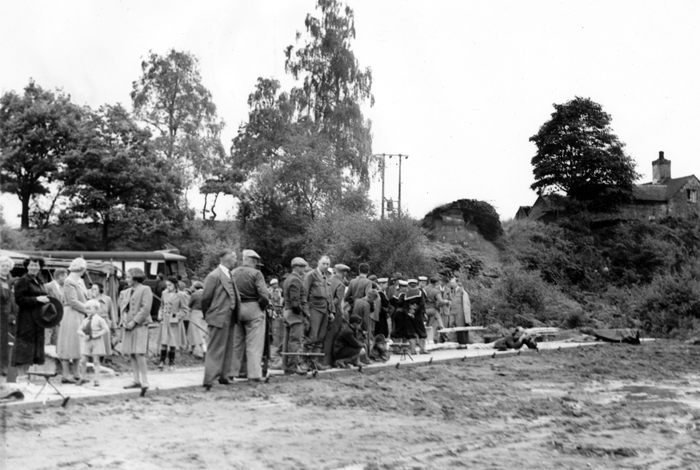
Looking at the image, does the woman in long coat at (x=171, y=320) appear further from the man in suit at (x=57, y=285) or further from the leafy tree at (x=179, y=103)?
the leafy tree at (x=179, y=103)

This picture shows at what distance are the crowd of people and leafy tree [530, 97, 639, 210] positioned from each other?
36349 mm

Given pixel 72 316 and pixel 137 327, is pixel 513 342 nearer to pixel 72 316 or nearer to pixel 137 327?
pixel 137 327

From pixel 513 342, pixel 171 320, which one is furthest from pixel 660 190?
pixel 171 320

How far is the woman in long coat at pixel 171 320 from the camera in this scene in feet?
51.7

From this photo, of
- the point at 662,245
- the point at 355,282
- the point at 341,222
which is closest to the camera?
the point at 355,282

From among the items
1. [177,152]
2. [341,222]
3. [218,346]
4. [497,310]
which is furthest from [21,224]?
[218,346]

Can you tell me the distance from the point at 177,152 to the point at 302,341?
37780mm

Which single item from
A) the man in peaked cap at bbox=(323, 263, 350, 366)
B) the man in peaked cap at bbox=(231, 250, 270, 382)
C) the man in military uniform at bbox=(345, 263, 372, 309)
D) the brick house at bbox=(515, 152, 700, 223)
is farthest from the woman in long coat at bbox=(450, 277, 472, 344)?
the brick house at bbox=(515, 152, 700, 223)

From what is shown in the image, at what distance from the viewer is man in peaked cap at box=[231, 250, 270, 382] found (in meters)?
12.7

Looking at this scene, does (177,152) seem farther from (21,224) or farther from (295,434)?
(295,434)

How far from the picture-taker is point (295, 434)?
830 cm

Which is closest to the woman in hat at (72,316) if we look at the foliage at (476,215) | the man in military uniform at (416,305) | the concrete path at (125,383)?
the concrete path at (125,383)

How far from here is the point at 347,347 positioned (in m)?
15.1

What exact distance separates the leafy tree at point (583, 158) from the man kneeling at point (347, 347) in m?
39.9
